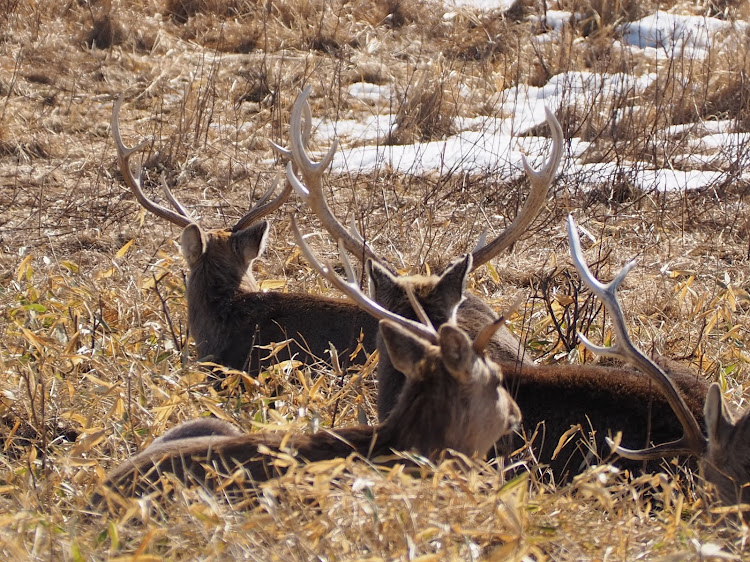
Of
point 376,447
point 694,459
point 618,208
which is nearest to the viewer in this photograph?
point 376,447

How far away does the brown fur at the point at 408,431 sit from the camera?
3.40m

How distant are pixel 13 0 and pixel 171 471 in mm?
10959

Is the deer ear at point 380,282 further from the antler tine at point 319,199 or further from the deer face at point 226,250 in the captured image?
the deer face at point 226,250

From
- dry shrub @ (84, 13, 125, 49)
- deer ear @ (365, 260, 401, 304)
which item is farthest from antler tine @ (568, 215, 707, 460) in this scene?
dry shrub @ (84, 13, 125, 49)

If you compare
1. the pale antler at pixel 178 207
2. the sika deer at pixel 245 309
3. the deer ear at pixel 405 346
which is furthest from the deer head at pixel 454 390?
the pale antler at pixel 178 207

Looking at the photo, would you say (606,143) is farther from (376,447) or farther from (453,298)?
(376,447)

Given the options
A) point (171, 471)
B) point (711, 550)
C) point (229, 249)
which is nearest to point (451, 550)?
point (711, 550)

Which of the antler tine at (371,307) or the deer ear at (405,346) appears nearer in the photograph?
the deer ear at (405,346)

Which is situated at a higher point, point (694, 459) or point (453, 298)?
point (453, 298)

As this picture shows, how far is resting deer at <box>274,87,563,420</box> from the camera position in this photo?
445 cm

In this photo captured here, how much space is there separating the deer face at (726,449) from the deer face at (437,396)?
794 millimetres

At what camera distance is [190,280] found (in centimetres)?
613

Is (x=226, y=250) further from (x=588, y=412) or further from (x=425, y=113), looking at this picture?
(x=425, y=113)

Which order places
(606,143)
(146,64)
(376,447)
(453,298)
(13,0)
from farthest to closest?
(13,0)
(146,64)
(606,143)
(453,298)
(376,447)
